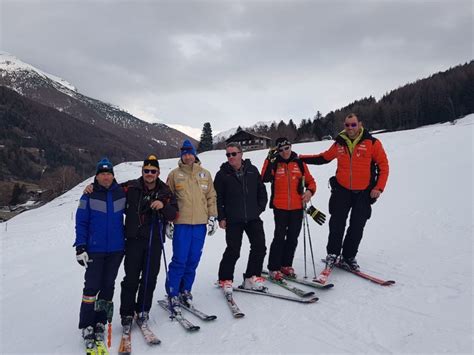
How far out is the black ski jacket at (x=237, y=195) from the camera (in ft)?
15.3

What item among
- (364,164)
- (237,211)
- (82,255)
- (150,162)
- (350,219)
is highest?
(150,162)

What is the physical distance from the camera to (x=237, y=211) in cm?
466

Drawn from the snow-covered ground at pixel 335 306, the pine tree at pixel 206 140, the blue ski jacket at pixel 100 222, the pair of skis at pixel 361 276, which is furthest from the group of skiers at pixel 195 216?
the pine tree at pixel 206 140

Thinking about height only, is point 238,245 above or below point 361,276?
above

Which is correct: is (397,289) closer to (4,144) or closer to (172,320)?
(172,320)

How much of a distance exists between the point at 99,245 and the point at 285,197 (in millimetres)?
2634

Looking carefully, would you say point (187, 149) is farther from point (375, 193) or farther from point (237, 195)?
point (375, 193)

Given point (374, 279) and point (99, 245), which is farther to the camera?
point (374, 279)

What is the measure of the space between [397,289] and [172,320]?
9.47 ft

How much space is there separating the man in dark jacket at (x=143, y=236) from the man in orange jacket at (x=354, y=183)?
259 cm

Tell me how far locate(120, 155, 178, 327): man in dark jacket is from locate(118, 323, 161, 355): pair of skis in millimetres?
76

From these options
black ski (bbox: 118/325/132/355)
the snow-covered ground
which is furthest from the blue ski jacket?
the snow-covered ground

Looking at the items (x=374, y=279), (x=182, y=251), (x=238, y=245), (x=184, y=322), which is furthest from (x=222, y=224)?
(x=374, y=279)

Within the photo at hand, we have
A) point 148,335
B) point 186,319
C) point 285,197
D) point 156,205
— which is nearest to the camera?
point 148,335
